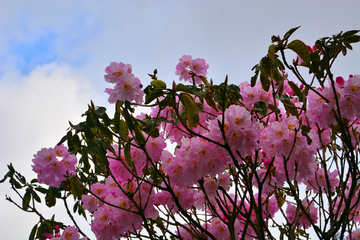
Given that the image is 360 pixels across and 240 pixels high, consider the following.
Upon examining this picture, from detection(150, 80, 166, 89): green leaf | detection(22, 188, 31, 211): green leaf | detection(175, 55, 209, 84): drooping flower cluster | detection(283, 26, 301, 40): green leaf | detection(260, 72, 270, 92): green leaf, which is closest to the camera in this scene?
detection(150, 80, 166, 89): green leaf

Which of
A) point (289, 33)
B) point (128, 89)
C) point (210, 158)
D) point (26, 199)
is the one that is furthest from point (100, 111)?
point (26, 199)

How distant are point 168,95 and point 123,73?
28cm

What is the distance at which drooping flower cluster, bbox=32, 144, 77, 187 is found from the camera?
1704 millimetres

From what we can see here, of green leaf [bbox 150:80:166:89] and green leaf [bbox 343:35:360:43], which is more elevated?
green leaf [bbox 150:80:166:89]

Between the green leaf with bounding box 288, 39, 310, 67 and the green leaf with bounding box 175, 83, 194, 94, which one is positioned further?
the green leaf with bounding box 288, 39, 310, 67

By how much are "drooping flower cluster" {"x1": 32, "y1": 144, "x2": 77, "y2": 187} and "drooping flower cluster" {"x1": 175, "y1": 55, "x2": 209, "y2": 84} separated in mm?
1091

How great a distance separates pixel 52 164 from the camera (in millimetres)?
1711

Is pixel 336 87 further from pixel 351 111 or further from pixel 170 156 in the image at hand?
pixel 170 156

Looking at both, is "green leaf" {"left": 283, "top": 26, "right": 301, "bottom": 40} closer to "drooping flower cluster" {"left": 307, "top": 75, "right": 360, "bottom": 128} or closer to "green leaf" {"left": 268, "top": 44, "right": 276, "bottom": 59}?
"green leaf" {"left": 268, "top": 44, "right": 276, "bottom": 59}

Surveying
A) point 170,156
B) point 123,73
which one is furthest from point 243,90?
point 123,73

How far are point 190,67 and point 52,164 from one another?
1.26 m

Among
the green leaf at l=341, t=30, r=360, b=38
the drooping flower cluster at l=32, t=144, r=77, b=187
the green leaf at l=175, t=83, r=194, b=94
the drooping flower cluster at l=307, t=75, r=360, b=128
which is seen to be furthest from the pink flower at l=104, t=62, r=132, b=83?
the green leaf at l=341, t=30, r=360, b=38

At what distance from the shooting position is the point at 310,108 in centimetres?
144

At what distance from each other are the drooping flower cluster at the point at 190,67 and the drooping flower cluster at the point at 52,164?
1.09 m
